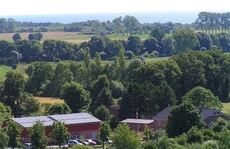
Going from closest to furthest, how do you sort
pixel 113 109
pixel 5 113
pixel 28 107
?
1. pixel 5 113
2. pixel 28 107
3. pixel 113 109

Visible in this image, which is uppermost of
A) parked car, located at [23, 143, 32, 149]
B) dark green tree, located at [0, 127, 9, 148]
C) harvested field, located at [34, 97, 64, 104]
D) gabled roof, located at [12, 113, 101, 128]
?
dark green tree, located at [0, 127, 9, 148]

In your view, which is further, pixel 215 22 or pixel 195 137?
pixel 215 22

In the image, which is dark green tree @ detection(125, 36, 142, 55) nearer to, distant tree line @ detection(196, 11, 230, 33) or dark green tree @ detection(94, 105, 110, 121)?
distant tree line @ detection(196, 11, 230, 33)

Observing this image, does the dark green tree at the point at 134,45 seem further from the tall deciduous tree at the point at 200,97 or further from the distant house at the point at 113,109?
the tall deciduous tree at the point at 200,97

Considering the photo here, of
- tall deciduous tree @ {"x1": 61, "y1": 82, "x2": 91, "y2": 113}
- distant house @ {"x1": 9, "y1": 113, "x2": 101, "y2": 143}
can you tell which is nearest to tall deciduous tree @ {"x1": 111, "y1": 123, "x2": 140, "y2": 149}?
distant house @ {"x1": 9, "y1": 113, "x2": 101, "y2": 143}

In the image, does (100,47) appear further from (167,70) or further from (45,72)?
(167,70)

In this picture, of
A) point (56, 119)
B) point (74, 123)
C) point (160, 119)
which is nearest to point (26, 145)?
point (56, 119)

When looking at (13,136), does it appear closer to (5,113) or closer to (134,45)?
(5,113)

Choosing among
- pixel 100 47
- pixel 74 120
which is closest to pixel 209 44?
pixel 100 47

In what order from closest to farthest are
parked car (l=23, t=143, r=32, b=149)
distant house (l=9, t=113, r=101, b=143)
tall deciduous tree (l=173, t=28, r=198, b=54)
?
parked car (l=23, t=143, r=32, b=149)
distant house (l=9, t=113, r=101, b=143)
tall deciduous tree (l=173, t=28, r=198, b=54)
